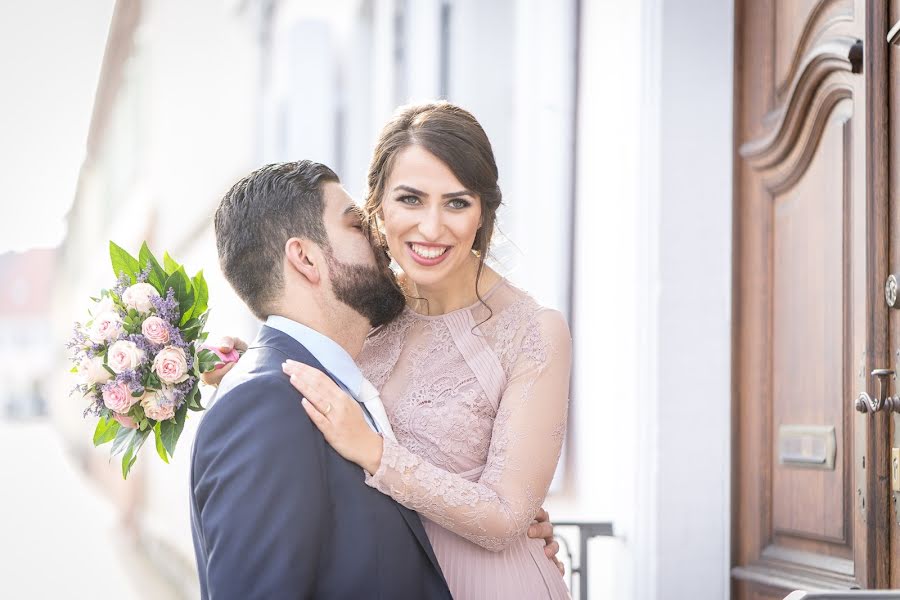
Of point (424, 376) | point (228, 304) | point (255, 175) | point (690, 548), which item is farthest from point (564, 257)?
point (255, 175)

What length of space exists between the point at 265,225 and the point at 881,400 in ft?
4.98

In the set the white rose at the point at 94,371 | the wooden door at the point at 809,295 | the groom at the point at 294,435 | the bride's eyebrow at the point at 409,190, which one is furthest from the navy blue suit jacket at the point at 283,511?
the wooden door at the point at 809,295

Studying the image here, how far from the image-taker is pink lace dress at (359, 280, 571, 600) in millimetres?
1964

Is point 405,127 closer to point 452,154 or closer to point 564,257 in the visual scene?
point 452,154

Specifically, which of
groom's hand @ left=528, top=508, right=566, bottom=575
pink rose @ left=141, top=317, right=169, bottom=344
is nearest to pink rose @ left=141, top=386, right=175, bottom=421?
pink rose @ left=141, top=317, right=169, bottom=344

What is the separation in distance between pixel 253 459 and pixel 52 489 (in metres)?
3.80

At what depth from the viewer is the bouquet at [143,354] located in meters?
2.00

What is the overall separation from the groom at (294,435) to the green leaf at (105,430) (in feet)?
1.33

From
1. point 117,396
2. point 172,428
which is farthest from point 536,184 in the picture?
point 117,396

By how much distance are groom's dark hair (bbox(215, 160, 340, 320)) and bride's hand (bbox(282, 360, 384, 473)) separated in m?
0.24

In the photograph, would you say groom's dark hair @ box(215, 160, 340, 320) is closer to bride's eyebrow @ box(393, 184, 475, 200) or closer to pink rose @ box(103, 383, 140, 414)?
bride's eyebrow @ box(393, 184, 475, 200)

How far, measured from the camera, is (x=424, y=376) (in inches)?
89.3

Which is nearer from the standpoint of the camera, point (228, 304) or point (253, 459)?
point (253, 459)

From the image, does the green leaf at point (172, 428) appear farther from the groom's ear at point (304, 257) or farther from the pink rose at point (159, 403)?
the groom's ear at point (304, 257)
